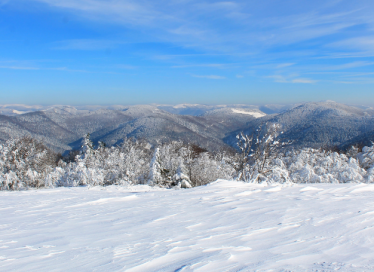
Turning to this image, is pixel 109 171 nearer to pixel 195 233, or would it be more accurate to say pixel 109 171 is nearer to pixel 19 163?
pixel 19 163

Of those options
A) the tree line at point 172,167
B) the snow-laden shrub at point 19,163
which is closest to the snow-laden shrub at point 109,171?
the tree line at point 172,167

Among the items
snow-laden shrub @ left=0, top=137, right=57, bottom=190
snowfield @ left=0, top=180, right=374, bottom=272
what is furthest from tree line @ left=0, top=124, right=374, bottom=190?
snowfield @ left=0, top=180, right=374, bottom=272

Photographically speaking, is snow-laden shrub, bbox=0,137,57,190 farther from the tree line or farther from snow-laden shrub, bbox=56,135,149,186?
snow-laden shrub, bbox=56,135,149,186

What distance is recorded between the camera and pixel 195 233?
4.01m

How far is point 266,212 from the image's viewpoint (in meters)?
5.11

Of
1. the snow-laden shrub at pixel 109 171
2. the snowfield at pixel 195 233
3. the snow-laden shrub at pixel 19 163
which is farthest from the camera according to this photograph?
the snow-laden shrub at pixel 109 171

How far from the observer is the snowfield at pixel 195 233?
9.48 ft

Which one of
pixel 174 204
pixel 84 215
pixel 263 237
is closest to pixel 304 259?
pixel 263 237

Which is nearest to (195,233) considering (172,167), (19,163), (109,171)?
(172,167)

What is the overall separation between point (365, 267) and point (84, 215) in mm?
5185

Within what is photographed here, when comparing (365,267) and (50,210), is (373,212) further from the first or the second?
(50,210)

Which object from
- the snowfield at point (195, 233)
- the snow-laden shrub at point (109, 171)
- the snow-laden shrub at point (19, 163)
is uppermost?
the snowfield at point (195, 233)

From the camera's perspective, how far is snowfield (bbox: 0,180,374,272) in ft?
9.48

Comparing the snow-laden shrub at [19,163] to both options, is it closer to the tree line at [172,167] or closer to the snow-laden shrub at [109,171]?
the tree line at [172,167]
